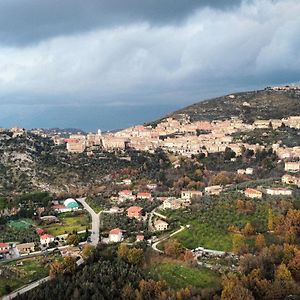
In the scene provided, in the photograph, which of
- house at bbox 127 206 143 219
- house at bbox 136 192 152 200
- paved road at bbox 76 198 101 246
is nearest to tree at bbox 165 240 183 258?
paved road at bbox 76 198 101 246

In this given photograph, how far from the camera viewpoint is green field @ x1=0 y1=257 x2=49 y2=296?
1218 inches

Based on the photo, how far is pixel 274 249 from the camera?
106 ft

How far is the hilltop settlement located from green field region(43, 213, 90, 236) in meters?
0.20

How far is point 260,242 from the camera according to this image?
3372 centimetres

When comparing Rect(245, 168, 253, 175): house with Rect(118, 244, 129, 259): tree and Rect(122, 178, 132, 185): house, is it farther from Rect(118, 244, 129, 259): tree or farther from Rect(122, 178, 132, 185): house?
Rect(118, 244, 129, 259): tree

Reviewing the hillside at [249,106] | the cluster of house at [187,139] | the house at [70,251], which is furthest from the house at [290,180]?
the hillside at [249,106]

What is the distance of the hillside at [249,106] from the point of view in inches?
3792

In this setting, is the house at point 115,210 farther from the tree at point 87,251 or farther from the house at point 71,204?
the tree at point 87,251

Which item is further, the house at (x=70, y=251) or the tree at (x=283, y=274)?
the house at (x=70, y=251)

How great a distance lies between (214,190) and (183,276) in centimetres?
2082

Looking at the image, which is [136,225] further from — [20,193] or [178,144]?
[178,144]

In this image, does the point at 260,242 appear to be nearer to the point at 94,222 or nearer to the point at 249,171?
the point at 94,222

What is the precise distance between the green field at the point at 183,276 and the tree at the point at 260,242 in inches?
177

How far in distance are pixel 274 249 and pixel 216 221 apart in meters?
7.57
